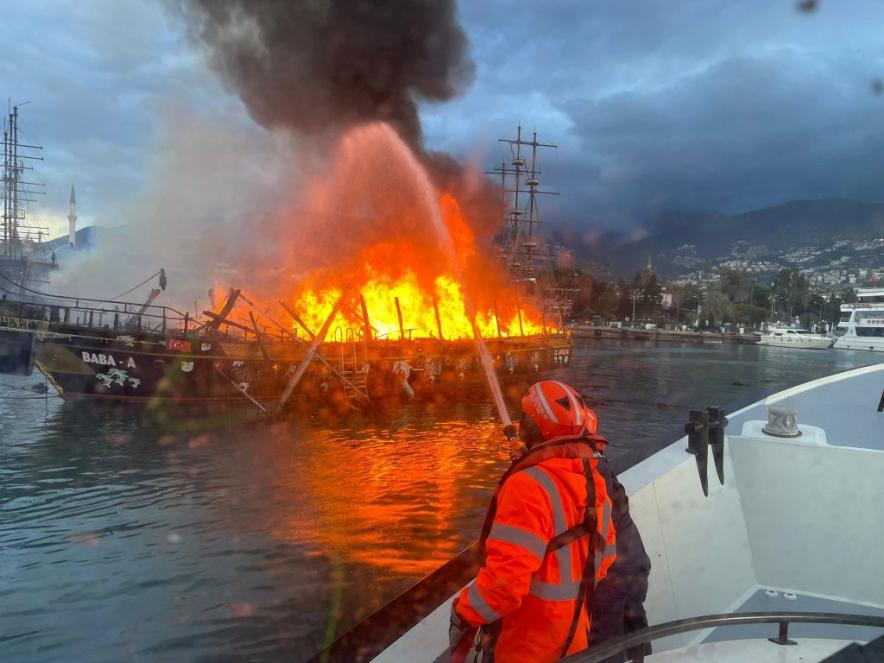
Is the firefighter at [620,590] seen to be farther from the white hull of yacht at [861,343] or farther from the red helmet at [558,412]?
the white hull of yacht at [861,343]

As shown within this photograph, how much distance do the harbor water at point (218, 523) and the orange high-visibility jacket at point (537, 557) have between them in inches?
110

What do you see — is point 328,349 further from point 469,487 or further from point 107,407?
point 469,487

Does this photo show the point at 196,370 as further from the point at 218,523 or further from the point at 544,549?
the point at 544,549

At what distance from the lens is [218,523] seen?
1136 centimetres

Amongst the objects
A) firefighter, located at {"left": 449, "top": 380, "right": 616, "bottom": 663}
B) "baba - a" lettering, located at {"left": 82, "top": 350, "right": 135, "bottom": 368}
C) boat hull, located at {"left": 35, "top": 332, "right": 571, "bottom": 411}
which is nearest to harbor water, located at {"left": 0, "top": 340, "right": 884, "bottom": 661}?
boat hull, located at {"left": 35, "top": 332, "right": 571, "bottom": 411}

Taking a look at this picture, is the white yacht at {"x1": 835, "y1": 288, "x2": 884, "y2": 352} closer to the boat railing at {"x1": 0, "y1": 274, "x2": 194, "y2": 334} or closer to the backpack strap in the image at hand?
the boat railing at {"x1": 0, "y1": 274, "x2": 194, "y2": 334}

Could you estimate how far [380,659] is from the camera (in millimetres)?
2838

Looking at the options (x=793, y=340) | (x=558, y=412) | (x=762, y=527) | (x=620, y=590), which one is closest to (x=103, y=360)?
(x=762, y=527)

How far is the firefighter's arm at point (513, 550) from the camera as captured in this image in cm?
223

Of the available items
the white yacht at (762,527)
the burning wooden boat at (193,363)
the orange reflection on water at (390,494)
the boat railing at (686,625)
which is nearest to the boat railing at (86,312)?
the burning wooden boat at (193,363)

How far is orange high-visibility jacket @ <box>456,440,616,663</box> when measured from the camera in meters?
2.25

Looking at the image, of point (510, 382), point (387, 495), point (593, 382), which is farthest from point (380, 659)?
point (593, 382)

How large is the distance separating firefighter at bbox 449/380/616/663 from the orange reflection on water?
7426 mm

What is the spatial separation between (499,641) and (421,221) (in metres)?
40.1
